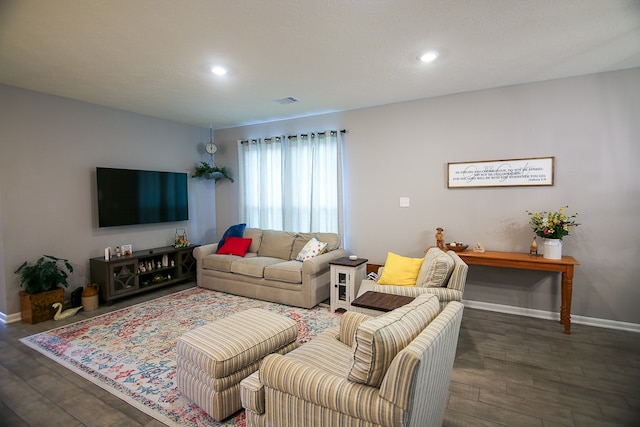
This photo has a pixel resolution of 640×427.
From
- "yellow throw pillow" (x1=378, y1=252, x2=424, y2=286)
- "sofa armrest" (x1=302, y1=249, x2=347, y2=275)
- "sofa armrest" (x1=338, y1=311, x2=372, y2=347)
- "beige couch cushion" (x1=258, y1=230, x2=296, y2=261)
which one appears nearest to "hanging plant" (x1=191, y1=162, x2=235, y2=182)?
"beige couch cushion" (x1=258, y1=230, x2=296, y2=261)

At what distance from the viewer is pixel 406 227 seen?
178 inches

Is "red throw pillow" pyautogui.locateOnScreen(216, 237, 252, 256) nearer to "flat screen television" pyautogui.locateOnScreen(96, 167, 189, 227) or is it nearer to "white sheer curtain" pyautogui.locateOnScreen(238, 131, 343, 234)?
"white sheer curtain" pyautogui.locateOnScreen(238, 131, 343, 234)

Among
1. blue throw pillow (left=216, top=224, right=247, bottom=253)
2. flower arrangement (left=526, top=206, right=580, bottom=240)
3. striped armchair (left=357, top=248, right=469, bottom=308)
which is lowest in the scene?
striped armchair (left=357, top=248, right=469, bottom=308)

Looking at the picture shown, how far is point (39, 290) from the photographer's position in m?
3.78

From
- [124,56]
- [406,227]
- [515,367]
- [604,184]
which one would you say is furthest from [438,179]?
[124,56]

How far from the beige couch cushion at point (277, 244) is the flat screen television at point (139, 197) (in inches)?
60.3

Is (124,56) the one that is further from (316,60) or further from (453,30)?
(453,30)

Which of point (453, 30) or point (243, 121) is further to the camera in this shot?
point (243, 121)

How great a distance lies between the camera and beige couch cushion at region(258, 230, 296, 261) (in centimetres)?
494

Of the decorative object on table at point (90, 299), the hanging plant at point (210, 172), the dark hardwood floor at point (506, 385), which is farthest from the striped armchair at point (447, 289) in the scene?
the hanging plant at point (210, 172)

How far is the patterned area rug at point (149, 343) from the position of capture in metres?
2.29

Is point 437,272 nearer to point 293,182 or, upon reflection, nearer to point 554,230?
point 554,230

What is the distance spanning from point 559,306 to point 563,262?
0.73 meters

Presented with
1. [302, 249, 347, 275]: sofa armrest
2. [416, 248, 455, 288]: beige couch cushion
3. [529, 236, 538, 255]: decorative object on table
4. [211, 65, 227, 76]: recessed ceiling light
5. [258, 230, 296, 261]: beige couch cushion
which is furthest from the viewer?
[258, 230, 296, 261]: beige couch cushion
